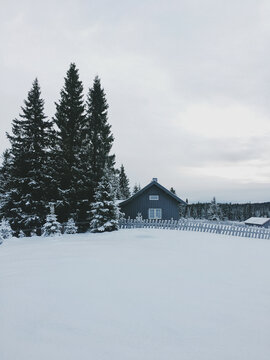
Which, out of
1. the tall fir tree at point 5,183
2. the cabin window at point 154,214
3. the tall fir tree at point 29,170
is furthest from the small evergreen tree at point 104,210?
the tall fir tree at point 5,183

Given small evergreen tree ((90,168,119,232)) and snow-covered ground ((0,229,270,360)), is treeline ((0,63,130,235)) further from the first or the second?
snow-covered ground ((0,229,270,360))

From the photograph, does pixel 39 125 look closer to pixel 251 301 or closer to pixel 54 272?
pixel 54 272

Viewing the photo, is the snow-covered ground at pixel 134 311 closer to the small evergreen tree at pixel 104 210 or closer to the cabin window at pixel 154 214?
the small evergreen tree at pixel 104 210

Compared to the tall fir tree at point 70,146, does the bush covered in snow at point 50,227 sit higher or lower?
lower

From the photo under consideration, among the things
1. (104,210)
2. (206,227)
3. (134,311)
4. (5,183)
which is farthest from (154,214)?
(134,311)

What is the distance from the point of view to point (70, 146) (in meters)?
23.7

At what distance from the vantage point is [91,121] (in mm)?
28766

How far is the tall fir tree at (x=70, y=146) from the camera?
23.0 metres

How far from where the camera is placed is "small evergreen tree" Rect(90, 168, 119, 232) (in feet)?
70.0

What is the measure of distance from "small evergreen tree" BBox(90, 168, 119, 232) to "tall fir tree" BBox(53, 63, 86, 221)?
2.74 metres

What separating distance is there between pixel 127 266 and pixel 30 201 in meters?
14.7

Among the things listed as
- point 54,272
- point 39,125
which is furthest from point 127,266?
point 39,125

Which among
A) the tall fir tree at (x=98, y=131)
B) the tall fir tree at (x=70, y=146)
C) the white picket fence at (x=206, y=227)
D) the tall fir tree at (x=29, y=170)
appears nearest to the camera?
the white picket fence at (x=206, y=227)

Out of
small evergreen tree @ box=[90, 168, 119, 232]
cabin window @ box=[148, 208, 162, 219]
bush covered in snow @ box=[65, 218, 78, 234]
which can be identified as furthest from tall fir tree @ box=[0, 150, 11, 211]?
cabin window @ box=[148, 208, 162, 219]
